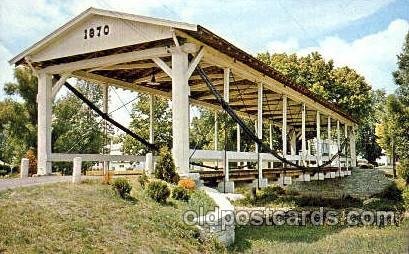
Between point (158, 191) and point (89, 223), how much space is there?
9.74 feet

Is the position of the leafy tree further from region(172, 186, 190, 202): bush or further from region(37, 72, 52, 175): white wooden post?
region(37, 72, 52, 175): white wooden post

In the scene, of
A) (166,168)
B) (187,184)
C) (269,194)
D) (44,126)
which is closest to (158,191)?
(187,184)

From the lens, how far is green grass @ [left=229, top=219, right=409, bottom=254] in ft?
41.3

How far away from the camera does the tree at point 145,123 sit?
40.1m

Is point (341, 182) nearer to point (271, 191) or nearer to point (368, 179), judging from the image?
point (368, 179)

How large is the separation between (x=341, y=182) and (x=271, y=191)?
663 centimetres

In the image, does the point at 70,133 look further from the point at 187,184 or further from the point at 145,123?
the point at 187,184

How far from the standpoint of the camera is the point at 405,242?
13289 millimetres

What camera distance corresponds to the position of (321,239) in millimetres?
14750

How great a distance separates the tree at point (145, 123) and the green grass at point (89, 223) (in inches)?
1076

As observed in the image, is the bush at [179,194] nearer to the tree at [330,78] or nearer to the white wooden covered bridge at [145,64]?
the white wooden covered bridge at [145,64]

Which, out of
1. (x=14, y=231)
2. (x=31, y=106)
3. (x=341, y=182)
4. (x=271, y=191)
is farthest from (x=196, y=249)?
(x=341, y=182)

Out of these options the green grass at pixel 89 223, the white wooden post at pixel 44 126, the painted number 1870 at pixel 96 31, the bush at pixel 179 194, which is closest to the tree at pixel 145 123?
the white wooden post at pixel 44 126

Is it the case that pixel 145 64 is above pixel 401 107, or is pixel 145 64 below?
above
